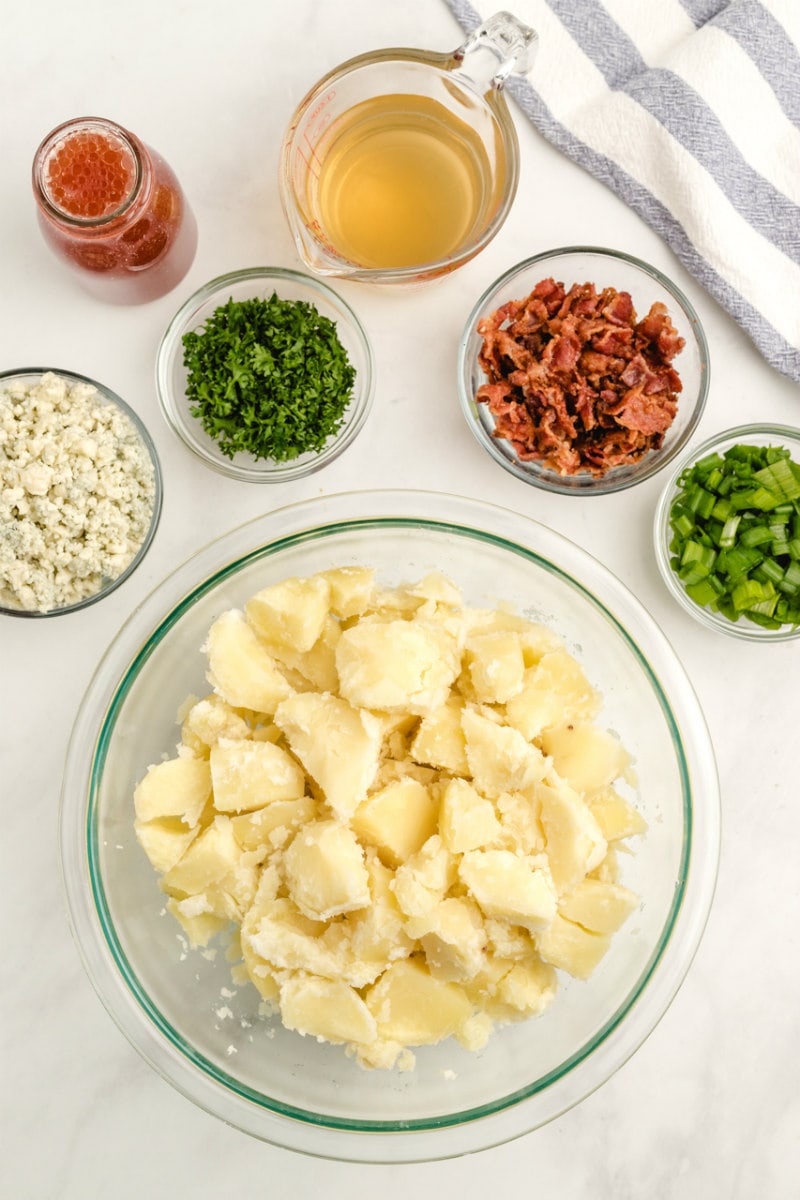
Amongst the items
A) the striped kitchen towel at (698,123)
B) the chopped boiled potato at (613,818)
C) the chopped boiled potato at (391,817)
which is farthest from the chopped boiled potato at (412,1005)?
the striped kitchen towel at (698,123)

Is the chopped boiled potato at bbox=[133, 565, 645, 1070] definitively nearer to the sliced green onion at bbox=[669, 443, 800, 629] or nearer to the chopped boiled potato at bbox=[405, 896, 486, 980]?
the chopped boiled potato at bbox=[405, 896, 486, 980]

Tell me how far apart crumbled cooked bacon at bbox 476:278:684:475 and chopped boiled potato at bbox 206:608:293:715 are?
0.65 m

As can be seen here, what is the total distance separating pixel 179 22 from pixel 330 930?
179cm

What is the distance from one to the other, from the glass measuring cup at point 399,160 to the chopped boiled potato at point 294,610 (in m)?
0.64

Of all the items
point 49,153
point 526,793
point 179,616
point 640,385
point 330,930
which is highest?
point 49,153

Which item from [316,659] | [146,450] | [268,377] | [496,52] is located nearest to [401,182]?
[496,52]

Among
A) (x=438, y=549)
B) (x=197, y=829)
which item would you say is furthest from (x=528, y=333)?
(x=197, y=829)

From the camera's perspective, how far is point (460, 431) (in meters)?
1.85

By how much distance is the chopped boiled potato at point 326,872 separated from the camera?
1304 millimetres

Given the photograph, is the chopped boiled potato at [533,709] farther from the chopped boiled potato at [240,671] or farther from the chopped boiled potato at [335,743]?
the chopped boiled potato at [240,671]

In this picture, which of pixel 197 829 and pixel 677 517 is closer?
pixel 197 829

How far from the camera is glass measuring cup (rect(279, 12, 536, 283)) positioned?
171 centimetres

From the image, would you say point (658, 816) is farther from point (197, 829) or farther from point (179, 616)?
point (179, 616)

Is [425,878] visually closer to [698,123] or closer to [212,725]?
[212,725]
